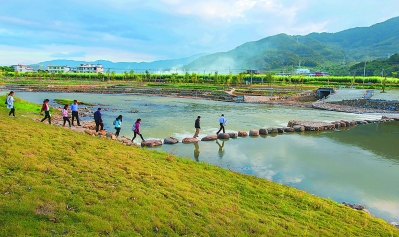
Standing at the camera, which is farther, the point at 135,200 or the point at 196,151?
the point at 196,151

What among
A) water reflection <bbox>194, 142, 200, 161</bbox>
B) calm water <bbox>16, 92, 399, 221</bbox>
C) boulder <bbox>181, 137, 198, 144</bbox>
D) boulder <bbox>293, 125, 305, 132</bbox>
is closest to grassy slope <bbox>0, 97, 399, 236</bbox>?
calm water <bbox>16, 92, 399, 221</bbox>

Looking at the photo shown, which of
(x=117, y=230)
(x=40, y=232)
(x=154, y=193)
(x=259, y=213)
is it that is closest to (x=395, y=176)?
(x=259, y=213)

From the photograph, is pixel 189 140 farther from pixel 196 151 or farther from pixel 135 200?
pixel 135 200

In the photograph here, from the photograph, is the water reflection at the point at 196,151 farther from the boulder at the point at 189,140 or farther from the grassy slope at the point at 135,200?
the grassy slope at the point at 135,200

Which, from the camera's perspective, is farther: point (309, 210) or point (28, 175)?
point (309, 210)

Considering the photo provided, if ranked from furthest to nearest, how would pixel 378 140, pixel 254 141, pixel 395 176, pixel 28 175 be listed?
pixel 378 140 < pixel 254 141 < pixel 395 176 < pixel 28 175

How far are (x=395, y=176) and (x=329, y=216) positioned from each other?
8598 millimetres

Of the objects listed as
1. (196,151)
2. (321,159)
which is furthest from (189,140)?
(321,159)

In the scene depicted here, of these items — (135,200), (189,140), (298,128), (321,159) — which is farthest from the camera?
(298,128)

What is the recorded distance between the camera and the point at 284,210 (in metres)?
9.30

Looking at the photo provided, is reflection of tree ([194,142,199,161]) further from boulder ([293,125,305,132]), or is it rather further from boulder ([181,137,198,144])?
boulder ([293,125,305,132])

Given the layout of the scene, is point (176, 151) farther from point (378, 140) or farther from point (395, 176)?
point (378, 140)

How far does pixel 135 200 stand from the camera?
772 centimetres

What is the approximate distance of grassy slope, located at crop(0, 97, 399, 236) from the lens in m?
6.40
